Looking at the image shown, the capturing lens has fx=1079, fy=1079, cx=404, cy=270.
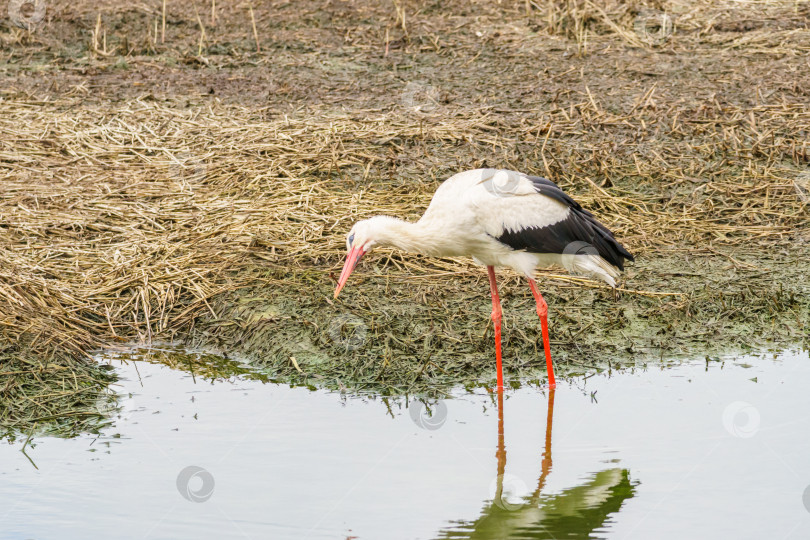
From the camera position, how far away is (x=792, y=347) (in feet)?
22.5

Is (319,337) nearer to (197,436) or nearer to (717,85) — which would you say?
(197,436)

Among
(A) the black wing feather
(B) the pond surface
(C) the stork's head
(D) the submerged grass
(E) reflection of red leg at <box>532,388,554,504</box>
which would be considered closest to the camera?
(B) the pond surface

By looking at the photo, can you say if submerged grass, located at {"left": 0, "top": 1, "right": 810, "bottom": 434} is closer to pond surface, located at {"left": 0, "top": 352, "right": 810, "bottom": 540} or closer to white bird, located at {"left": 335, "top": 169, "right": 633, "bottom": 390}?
pond surface, located at {"left": 0, "top": 352, "right": 810, "bottom": 540}

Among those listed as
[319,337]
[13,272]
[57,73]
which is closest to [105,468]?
[319,337]

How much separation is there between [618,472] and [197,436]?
2.21 m

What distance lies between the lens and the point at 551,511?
16.8ft

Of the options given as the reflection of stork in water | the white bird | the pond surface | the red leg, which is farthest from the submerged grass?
the reflection of stork in water

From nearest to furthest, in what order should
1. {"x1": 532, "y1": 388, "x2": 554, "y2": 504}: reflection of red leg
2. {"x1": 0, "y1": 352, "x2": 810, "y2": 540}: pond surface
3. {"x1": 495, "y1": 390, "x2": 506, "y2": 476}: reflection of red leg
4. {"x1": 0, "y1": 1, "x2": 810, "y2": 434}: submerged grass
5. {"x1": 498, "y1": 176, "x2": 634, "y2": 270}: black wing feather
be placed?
{"x1": 0, "y1": 352, "x2": 810, "y2": 540}: pond surface < {"x1": 532, "y1": 388, "x2": 554, "y2": 504}: reflection of red leg < {"x1": 495, "y1": 390, "x2": 506, "y2": 476}: reflection of red leg < {"x1": 498, "y1": 176, "x2": 634, "y2": 270}: black wing feather < {"x1": 0, "y1": 1, "x2": 810, "y2": 434}: submerged grass

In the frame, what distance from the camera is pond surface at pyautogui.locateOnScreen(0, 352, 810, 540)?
193 inches

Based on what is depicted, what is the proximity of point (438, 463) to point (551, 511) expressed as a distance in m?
0.66

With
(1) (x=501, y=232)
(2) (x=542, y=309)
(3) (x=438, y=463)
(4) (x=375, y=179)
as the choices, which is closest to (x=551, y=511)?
(3) (x=438, y=463)

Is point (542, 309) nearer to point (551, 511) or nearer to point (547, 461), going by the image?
point (547, 461)

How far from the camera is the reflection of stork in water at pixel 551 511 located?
4.91 meters

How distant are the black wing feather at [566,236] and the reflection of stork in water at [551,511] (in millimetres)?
1624
